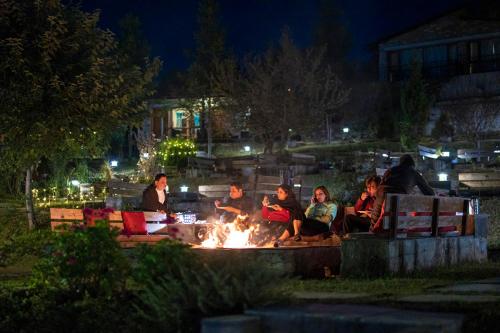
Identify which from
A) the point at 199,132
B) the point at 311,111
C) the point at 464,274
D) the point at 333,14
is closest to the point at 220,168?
the point at 311,111

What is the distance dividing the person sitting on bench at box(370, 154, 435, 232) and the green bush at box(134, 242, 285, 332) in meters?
4.87

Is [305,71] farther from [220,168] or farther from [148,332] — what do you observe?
[148,332]

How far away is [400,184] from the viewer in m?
12.2

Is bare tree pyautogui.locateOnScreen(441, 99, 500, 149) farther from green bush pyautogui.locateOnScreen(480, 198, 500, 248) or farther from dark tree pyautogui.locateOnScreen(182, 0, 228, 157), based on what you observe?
green bush pyautogui.locateOnScreen(480, 198, 500, 248)

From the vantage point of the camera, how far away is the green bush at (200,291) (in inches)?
283

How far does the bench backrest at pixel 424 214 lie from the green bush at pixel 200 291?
383cm

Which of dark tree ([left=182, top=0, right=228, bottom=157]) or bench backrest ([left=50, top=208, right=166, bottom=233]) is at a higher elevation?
dark tree ([left=182, top=0, right=228, bottom=157])

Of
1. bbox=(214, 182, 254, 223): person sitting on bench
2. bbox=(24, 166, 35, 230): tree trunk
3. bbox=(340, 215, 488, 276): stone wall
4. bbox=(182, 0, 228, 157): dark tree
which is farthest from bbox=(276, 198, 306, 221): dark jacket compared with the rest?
bbox=(182, 0, 228, 157): dark tree

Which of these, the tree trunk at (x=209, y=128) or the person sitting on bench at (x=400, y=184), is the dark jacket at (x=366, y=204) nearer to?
the person sitting on bench at (x=400, y=184)

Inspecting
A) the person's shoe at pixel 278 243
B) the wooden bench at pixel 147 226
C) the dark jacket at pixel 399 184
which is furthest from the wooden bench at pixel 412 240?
the wooden bench at pixel 147 226

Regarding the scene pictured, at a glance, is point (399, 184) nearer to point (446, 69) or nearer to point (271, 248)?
point (271, 248)

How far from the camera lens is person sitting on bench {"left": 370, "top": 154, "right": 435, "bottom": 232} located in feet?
39.9

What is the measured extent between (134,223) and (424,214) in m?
5.01

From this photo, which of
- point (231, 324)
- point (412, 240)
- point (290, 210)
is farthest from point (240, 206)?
point (231, 324)
